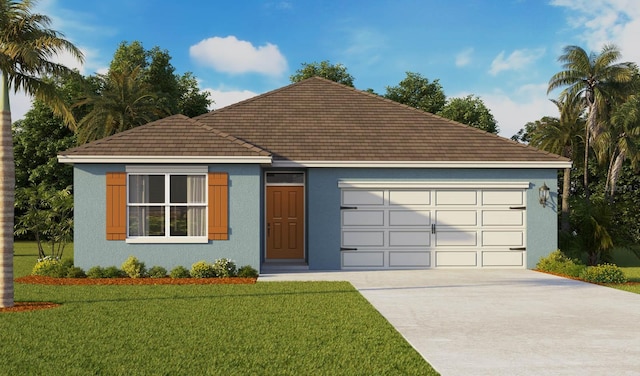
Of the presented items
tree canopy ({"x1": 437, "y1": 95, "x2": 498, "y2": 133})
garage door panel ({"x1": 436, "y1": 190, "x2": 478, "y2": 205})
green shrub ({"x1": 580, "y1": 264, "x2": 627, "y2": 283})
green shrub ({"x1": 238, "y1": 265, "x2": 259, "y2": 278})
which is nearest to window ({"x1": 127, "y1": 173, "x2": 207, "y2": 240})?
green shrub ({"x1": 238, "y1": 265, "x2": 259, "y2": 278})

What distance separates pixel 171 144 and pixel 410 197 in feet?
21.3

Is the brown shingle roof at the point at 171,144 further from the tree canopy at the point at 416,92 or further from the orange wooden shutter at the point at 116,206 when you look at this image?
the tree canopy at the point at 416,92

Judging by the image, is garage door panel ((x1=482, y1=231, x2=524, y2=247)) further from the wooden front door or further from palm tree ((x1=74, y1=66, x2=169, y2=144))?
palm tree ((x1=74, y1=66, x2=169, y2=144))

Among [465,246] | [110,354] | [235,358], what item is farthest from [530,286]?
[110,354]

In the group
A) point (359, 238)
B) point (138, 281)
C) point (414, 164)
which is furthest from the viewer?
point (359, 238)

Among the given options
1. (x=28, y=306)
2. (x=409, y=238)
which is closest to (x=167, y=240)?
(x=28, y=306)

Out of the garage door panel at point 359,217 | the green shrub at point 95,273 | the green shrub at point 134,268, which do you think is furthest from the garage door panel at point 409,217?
the green shrub at point 95,273

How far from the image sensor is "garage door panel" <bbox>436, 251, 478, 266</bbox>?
16.9 m

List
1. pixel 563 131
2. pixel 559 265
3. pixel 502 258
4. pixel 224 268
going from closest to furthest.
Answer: pixel 224 268 → pixel 559 265 → pixel 502 258 → pixel 563 131

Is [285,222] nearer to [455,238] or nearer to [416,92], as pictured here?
[455,238]

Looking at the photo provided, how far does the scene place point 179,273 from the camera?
1450 cm

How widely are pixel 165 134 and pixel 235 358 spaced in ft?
32.7

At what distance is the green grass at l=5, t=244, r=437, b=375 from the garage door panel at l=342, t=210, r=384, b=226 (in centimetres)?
484

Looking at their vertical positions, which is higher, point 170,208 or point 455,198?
point 455,198
